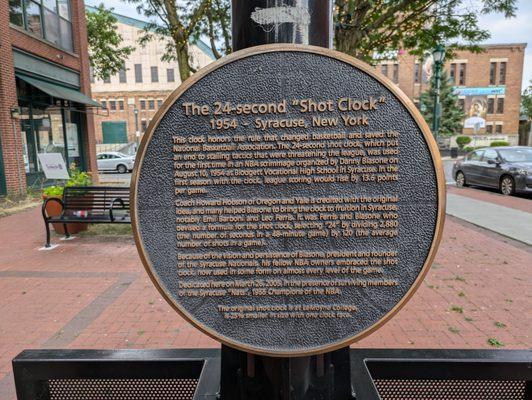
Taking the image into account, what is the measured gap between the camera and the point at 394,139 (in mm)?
1853

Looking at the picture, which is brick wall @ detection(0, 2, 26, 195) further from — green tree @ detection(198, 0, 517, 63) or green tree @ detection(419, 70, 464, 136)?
green tree @ detection(419, 70, 464, 136)

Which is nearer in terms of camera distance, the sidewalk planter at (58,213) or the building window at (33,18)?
the sidewalk planter at (58,213)

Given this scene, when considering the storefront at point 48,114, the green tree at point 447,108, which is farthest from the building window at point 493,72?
the storefront at point 48,114

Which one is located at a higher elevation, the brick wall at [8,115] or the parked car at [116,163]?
the brick wall at [8,115]

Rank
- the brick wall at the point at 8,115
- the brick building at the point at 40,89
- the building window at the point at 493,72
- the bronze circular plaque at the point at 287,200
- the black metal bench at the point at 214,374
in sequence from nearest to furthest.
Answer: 1. the bronze circular plaque at the point at 287,200
2. the black metal bench at the point at 214,374
3. the brick wall at the point at 8,115
4. the brick building at the point at 40,89
5. the building window at the point at 493,72

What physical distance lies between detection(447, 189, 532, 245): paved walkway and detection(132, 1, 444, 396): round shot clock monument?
648 cm

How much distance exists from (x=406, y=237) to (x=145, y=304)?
11.7ft

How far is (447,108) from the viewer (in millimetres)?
44125

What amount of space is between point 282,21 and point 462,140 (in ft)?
155

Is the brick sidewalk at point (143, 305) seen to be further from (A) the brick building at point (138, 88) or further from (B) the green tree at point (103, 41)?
(A) the brick building at point (138, 88)

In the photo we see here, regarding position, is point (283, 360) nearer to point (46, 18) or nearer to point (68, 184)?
point (68, 184)

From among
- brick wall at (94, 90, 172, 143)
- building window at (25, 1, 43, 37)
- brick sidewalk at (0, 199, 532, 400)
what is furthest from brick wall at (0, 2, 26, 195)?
brick wall at (94, 90, 172, 143)

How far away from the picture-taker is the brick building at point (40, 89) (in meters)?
12.9

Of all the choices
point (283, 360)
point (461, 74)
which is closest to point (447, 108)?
point (461, 74)
